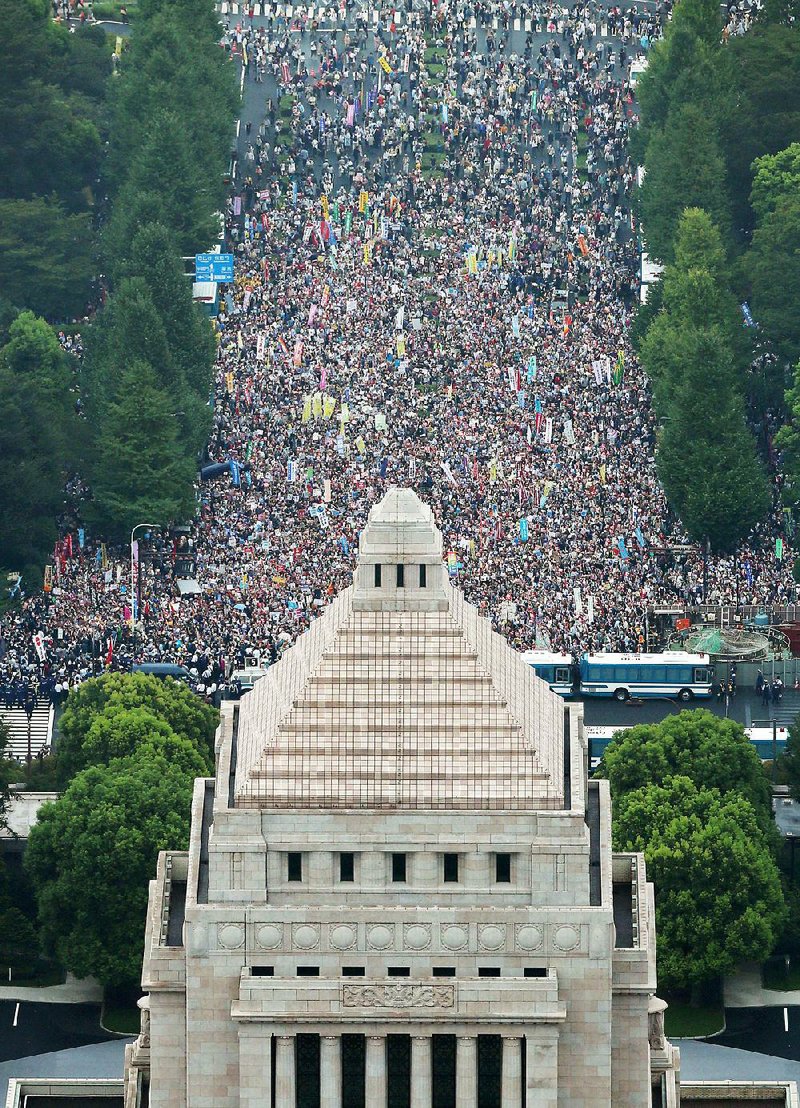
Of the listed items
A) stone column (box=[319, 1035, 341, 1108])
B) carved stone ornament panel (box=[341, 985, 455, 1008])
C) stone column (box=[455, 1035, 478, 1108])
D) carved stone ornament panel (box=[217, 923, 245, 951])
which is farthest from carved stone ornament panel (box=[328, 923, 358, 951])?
stone column (box=[455, 1035, 478, 1108])

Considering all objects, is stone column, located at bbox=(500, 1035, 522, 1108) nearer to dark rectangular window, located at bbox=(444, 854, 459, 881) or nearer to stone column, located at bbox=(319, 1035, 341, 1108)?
stone column, located at bbox=(319, 1035, 341, 1108)

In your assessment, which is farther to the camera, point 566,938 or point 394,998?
point 394,998

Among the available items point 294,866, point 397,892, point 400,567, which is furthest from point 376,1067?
point 400,567

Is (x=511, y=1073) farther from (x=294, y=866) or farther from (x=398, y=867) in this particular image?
(x=294, y=866)

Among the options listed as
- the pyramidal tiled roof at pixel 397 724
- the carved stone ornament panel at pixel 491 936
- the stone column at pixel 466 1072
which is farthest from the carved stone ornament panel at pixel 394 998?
the pyramidal tiled roof at pixel 397 724

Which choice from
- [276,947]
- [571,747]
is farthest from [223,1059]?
[571,747]

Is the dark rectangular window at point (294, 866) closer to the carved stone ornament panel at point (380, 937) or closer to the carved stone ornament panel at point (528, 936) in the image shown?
the carved stone ornament panel at point (380, 937)
